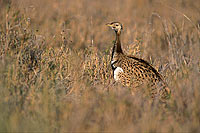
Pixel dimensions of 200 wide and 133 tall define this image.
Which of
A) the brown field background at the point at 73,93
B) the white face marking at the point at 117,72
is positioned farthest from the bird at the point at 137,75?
the brown field background at the point at 73,93

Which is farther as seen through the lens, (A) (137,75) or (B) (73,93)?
(A) (137,75)

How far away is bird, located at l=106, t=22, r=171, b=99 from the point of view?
465cm

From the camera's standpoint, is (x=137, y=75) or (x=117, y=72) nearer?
(x=137, y=75)

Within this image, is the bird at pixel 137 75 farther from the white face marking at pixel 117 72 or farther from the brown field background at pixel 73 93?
the brown field background at pixel 73 93

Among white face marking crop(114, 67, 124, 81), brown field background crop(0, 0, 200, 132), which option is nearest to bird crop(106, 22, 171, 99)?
white face marking crop(114, 67, 124, 81)

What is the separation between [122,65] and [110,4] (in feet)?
23.5

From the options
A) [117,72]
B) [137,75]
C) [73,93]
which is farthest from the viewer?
[117,72]

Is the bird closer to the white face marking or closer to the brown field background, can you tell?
the white face marking

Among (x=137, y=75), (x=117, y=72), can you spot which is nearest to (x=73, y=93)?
(x=117, y=72)

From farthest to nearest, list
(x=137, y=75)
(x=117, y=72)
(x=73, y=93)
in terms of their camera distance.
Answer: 1. (x=117, y=72)
2. (x=137, y=75)
3. (x=73, y=93)

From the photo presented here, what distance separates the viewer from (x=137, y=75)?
194 inches

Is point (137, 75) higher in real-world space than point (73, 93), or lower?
higher

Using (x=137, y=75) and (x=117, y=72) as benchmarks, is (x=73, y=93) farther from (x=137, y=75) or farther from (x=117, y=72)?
(x=137, y=75)

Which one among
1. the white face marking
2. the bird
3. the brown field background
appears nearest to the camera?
the brown field background
